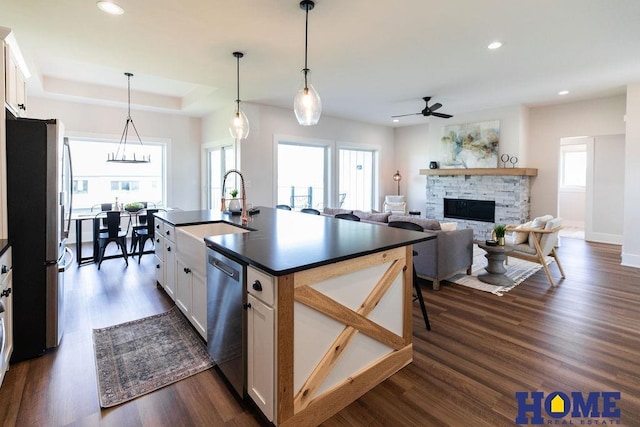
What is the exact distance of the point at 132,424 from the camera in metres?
1.76

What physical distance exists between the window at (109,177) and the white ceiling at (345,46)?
3.87ft

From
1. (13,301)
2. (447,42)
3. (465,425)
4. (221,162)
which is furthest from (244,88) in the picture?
(465,425)

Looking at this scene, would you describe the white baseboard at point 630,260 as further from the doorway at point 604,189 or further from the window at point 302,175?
the window at point 302,175

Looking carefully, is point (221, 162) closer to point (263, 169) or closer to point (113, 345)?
point (263, 169)

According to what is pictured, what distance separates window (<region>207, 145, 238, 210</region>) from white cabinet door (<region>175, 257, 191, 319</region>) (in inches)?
148

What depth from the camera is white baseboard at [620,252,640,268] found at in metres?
4.91

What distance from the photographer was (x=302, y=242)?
2.12 meters

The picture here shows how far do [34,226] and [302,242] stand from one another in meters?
1.97

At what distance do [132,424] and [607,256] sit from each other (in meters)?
7.17

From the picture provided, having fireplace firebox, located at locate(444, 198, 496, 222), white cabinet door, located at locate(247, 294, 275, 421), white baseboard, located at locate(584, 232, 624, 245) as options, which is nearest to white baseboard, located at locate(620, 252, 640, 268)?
white baseboard, located at locate(584, 232, 624, 245)

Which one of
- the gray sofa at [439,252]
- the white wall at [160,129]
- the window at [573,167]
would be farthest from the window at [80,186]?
the window at [573,167]

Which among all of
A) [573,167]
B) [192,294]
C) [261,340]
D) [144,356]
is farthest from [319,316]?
[573,167]

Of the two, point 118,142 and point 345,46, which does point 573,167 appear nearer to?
point 345,46

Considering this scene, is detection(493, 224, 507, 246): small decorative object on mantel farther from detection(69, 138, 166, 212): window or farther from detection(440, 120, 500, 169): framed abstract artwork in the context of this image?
detection(69, 138, 166, 212): window
